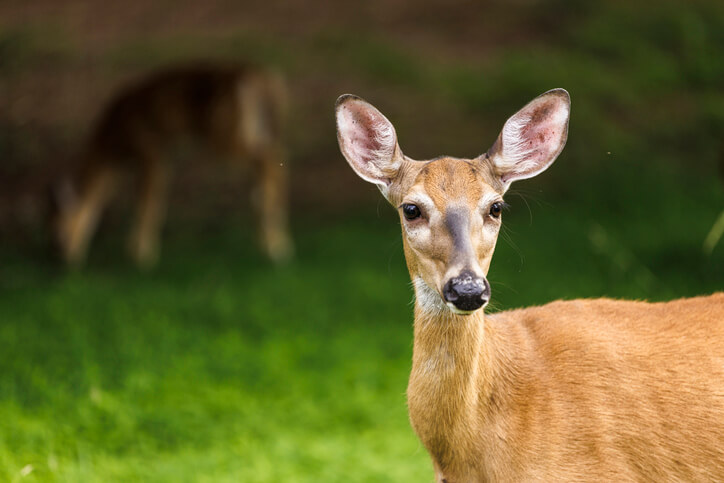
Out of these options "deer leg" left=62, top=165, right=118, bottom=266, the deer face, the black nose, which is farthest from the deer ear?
"deer leg" left=62, top=165, right=118, bottom=266

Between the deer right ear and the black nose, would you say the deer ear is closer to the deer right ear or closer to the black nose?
the deer right ear

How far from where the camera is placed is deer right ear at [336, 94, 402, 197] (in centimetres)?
325

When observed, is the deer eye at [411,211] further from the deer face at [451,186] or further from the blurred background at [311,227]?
the blurred background at [311,227]

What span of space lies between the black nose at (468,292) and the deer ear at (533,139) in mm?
640

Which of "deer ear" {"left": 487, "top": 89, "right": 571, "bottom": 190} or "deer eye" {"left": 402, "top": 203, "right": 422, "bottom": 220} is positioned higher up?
"deer ear" {"left": 487, "top": 89, "right": 571, "bottom": 190}

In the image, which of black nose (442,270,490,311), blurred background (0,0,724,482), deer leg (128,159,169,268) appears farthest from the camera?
deer leg (128,159,169,268)

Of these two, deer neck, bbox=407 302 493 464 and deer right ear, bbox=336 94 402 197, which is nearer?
deer neck, bbox=407 302 493 464

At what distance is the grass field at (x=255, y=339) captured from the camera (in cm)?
496

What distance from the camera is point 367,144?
130 inches

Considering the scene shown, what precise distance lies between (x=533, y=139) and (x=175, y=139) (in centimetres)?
644

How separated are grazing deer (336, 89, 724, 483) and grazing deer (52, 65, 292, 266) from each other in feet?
18.1

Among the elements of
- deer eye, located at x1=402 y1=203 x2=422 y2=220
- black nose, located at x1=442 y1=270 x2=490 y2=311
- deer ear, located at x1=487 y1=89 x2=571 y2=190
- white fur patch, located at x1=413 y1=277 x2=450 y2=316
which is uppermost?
deer ear, located at x1=487 y1=89 x2=571 y2=190

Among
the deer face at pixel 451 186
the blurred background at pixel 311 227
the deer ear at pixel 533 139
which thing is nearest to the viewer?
the deer face at pixel 451 186

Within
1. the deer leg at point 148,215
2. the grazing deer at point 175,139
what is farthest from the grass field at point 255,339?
the grazing deer at point 175,139
